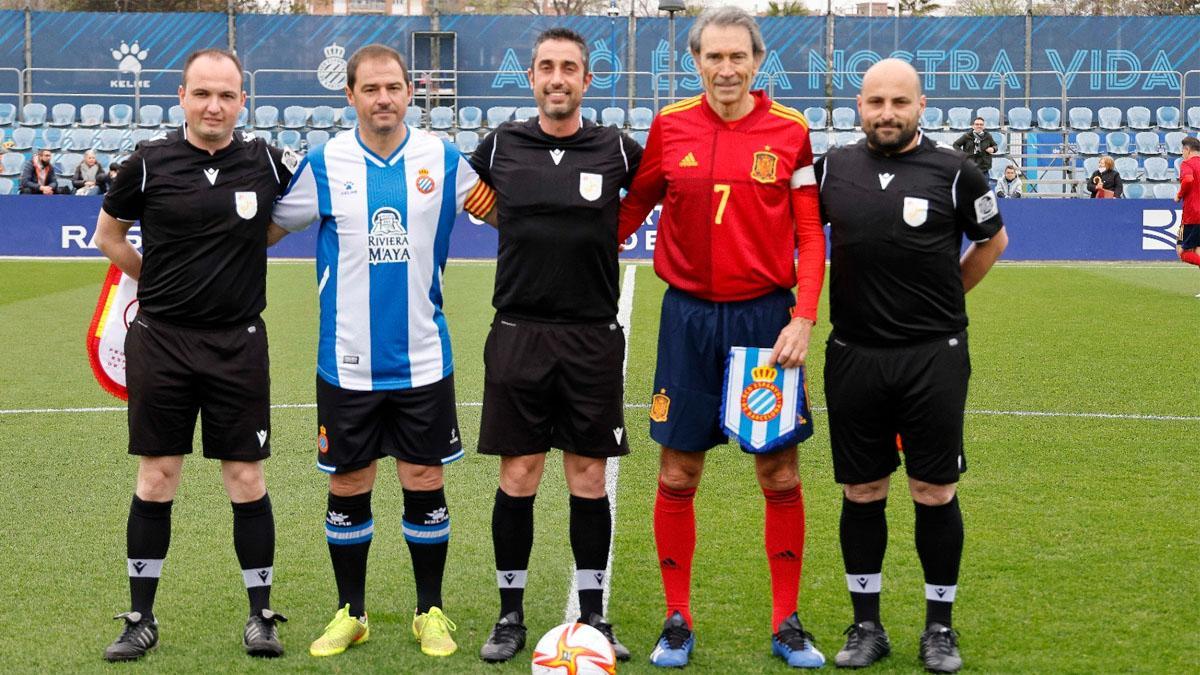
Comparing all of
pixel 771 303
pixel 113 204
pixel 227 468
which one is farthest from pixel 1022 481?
pixel 113 204

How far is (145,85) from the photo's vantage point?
92.0ft

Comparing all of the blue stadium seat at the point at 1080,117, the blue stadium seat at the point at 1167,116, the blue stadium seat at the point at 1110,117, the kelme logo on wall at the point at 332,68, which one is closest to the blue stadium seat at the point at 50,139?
the kelme logo on wall at the point at 332,68

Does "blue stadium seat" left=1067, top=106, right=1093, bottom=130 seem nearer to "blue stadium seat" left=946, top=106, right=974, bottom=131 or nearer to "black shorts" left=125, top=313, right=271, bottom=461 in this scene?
"blue stadium seat" left=946, top=106, right=974, bottom=131

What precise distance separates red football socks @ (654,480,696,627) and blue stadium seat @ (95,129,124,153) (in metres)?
23.6

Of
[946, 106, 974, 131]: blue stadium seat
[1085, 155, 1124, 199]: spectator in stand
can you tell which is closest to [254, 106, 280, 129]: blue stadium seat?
[946, 106, 974, 131]: blue stadium seat

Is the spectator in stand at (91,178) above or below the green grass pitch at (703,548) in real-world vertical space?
above

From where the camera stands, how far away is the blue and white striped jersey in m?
4.39

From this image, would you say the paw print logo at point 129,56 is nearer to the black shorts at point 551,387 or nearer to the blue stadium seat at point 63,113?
the blue stadium seat at point 63,113

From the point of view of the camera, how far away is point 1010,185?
2398 cm

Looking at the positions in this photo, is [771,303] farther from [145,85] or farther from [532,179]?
[145,85]

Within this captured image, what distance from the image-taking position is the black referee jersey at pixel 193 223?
4344 mm

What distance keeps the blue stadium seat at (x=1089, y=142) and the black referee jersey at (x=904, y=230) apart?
2355 centimetres

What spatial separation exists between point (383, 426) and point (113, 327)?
106 cm

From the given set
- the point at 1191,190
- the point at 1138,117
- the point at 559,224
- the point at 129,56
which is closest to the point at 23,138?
the point at 129,56
